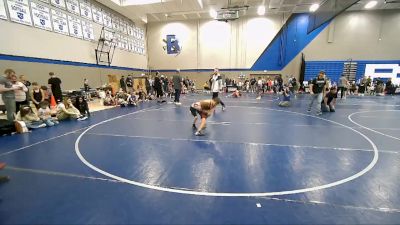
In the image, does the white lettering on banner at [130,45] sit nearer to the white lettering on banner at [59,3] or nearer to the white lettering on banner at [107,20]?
the white lettering on banner at [107,20]

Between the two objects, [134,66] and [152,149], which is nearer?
[152,149]

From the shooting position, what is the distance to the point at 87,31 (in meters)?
15.1

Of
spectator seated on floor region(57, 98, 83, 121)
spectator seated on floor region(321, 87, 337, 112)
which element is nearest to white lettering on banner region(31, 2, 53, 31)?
spectator seated on floor region(57, 98, 83, 121)

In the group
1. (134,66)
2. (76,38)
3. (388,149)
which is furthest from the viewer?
(134,66)

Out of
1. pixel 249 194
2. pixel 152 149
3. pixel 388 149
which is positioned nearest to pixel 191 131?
pixel 152 149

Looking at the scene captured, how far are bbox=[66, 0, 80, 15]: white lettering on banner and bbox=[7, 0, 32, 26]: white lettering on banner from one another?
2.72 meters

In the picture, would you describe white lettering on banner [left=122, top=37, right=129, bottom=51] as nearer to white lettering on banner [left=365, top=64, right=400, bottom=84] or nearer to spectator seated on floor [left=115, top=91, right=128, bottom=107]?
spectator seated on floor [left=115, top=91, right=128, bottom=107]

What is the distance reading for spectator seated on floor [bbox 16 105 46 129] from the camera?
6.68 metres

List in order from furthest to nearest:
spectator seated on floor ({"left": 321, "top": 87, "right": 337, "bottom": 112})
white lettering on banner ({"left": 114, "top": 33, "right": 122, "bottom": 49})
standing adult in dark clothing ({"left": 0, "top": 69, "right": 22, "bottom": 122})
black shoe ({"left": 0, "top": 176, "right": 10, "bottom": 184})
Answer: white lettering on banner ({"left": 114, "top": 33, "right": 122, "bottom": 49}), spectator seated on floor ({"left": 321, "top": 87, "right": 337, "bottom": 112}), standing adult in dark clothing ({"left": 0, "top": 69, "right": 22, "bottom": 122}), black shoe ({"left": 0, "top": 176, "right": 10, "bottom": 184})

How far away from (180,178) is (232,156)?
1.36 metres

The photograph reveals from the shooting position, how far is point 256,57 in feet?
77.1

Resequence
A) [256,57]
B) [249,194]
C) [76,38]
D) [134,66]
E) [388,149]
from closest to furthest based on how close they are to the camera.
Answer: [249,194], [388,149], [76,38], [134,66], [256,57]

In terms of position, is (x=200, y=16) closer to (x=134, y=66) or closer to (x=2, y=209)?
(x=134, y=66)

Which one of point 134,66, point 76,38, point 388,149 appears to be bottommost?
point 388,149
